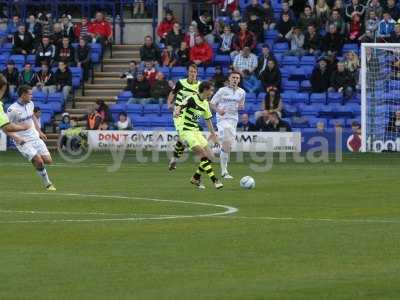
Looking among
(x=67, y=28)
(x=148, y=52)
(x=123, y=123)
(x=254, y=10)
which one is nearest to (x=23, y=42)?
(x=67, y=28)

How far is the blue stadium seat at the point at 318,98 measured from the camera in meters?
41.0

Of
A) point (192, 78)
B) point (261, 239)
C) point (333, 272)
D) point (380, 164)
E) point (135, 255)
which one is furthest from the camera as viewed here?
point (380, 164)

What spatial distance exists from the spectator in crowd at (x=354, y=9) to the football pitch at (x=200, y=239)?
1396cm

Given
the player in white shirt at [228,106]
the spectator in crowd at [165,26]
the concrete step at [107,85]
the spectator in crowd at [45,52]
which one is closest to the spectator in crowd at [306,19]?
the spectator in crowd at [165,26]

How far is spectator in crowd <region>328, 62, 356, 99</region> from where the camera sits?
1597 inches

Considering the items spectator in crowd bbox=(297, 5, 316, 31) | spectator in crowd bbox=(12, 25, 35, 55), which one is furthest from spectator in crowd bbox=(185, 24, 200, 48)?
spectator in crowd bbox=(12, 25, 35, 55)

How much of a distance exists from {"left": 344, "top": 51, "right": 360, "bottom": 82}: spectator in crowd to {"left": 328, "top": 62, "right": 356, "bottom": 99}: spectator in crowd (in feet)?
0.36

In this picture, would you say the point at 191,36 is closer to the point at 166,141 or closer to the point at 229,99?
the point at 166,141

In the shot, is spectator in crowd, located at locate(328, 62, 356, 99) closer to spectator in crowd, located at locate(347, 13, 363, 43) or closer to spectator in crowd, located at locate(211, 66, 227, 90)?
spectator in crowd, located at locate(347, 13, 363, 43)

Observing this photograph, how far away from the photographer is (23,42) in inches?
1817

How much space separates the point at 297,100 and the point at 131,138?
5.29 m

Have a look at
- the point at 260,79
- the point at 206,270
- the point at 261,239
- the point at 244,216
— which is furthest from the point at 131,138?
the point at 206,270

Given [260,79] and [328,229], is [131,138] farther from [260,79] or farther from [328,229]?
[328,229]

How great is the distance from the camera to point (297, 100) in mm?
41312
